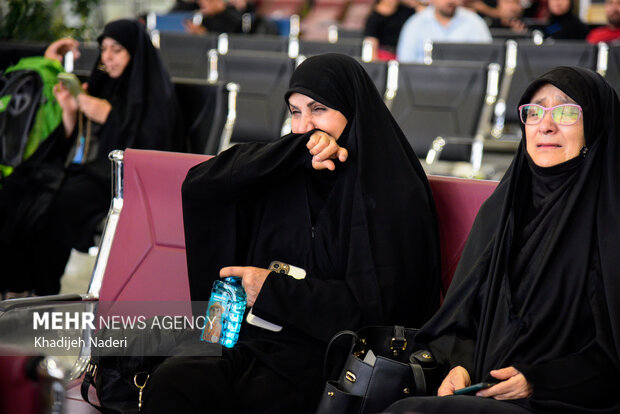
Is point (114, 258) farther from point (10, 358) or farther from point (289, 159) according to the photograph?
point (10, 358)

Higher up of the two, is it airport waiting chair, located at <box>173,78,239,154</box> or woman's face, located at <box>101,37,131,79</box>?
woman's face, located at <box>101,37,131,79</box>

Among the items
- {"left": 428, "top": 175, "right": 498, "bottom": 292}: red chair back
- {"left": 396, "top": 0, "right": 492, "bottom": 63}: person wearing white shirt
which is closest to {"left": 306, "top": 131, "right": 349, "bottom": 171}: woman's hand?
{"left": 428, "top": 175, "right": 498, "bottom": 292}: red chair back

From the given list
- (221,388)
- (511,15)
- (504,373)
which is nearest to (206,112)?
(221,388)

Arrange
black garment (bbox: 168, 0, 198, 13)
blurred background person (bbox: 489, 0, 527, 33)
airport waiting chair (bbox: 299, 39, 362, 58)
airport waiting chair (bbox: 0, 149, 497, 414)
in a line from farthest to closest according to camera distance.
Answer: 1. black garment (bbox: 168, 0, 198, 13)
2. blurred background person (bbox: 489, 0, 527, 33)
3. airport waiting chair (bbox: 299, 39, 362, 58)
4. airport waiting chair (bbox: 0, 149, 497, 414)

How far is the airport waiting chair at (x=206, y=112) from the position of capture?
3.88 m

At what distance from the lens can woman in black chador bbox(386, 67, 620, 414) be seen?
173cm

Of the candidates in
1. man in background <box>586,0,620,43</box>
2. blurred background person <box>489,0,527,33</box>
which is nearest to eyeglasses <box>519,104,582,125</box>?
man in background <box>586,0,620,43</box>

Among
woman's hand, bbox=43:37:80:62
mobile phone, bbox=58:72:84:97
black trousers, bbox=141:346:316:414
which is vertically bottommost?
black trousers, bbox=141:346:316:414

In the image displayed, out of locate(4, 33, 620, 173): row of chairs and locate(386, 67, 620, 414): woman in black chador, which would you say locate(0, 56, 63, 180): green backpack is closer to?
locate(4, 33, 620, 173): row of chairs

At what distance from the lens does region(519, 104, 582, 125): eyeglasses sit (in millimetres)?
1875

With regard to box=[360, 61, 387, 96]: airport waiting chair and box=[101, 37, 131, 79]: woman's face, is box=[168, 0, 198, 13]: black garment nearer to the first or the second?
box=[360, 61, 387, 96]: airport waiting chair

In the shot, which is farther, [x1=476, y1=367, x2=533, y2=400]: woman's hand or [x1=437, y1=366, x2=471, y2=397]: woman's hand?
[x1=437, y1=366, x2=471, y2=397]: woman's hand

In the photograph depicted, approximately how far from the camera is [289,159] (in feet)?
7.07

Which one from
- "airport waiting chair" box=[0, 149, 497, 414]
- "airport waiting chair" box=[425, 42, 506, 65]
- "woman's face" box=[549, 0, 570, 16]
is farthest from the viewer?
"woman's face" box=[549, 0, 570, 16]
